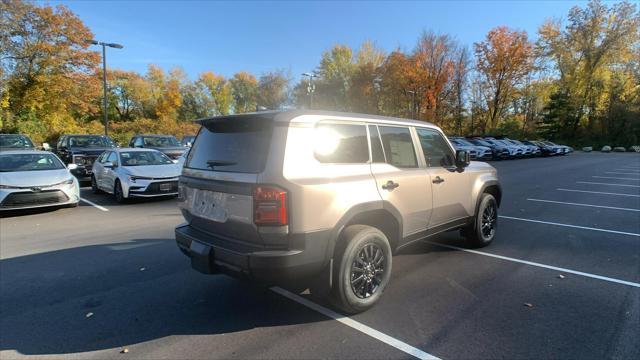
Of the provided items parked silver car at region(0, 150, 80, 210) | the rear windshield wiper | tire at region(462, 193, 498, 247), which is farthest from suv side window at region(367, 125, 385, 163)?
parked silver car at region(0, 150, 80, 210)

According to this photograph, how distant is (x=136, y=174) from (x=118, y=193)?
918 millimetres

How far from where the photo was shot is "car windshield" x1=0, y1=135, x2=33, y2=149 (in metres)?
14.5

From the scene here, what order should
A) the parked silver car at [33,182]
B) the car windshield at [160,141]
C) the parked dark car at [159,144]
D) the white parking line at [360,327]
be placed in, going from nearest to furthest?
the white parking line at [360,327]
the parked silver car at [33,182]
the parked dark car at [159,144]
the car windshield at [160,141]

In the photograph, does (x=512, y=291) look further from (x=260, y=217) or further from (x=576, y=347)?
(x=260, y=217)

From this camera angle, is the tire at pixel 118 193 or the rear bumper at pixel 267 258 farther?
the tire at pixel 118 193

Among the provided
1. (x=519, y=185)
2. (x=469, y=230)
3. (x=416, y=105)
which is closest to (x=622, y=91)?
(x=416, y=105)

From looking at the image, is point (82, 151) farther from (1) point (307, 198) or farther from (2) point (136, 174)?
(1) point (307, 198)

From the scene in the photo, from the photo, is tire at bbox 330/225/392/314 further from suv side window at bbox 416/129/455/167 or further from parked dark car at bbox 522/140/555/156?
parked dark car at bbox 522/140/555/156

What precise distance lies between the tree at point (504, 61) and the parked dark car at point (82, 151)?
4478 cm

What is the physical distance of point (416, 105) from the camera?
4638cm

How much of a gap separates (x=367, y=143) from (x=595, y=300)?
2891 mm

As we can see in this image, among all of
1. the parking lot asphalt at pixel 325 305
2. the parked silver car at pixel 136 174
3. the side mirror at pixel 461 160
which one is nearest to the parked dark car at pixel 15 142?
the parked silver car at pixel 136 174

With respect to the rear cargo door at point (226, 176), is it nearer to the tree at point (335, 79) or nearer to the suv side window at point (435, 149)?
the suv side window at point (435, 149)

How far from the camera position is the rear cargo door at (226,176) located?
303 centimetres
